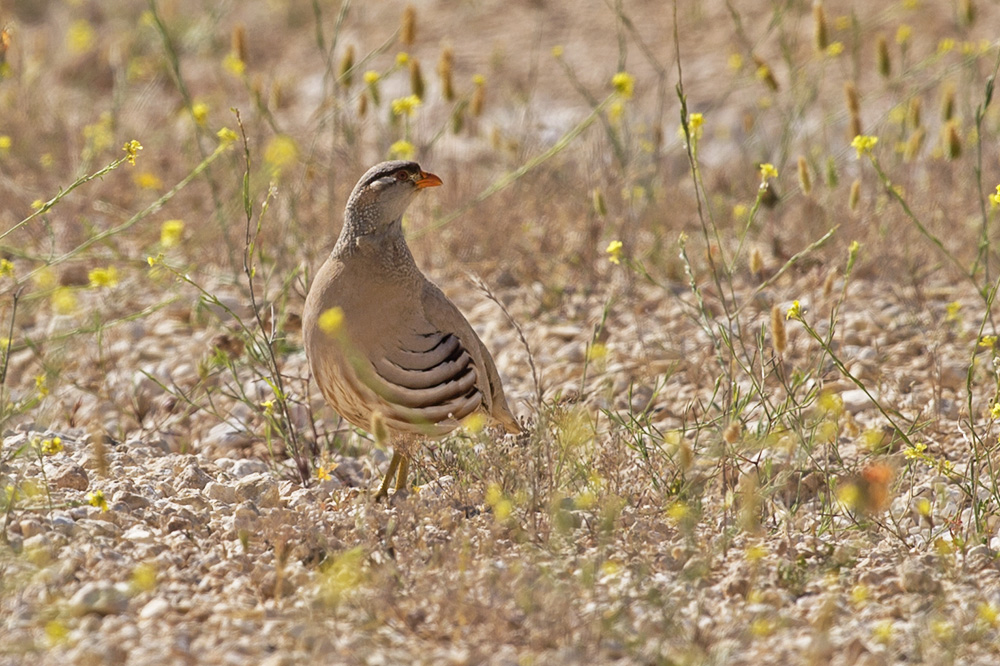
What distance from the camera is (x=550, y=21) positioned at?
465 inches

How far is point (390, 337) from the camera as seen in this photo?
14.8ft

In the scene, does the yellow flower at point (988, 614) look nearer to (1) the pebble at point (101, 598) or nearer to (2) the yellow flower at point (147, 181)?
(1) the pebble at point (101, 598)

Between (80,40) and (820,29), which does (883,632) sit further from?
(80,40)

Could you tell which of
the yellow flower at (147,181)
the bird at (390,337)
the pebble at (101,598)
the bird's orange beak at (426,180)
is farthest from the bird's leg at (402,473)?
the yellow flower at (147,181)

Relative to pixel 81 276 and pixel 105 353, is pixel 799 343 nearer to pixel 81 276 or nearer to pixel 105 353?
pixel 105 353

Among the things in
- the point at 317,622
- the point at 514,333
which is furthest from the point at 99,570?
the point at 514,333

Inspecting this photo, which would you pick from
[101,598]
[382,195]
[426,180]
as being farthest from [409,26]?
[101,598]

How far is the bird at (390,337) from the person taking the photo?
446 cm

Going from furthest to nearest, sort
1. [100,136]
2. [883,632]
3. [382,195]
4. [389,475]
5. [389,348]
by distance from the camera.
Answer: [100,136] < [389,475] < [382,195] < [389,348] < [883,632]

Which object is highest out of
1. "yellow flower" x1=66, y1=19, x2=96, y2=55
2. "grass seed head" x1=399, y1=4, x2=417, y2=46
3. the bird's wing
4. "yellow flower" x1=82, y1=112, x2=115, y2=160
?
"yellow flower" x1=66, y1=19, x2=96, y2=55

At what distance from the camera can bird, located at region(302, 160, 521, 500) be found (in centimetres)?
446

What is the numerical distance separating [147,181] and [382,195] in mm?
2945

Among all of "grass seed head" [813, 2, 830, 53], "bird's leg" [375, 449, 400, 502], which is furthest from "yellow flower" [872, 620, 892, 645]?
"grass seed head" [813, 2, 830, 53]

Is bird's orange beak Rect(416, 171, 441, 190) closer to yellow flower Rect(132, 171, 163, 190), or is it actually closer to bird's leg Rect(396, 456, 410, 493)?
bird's leg Rect(396, 456, 410, 493)
